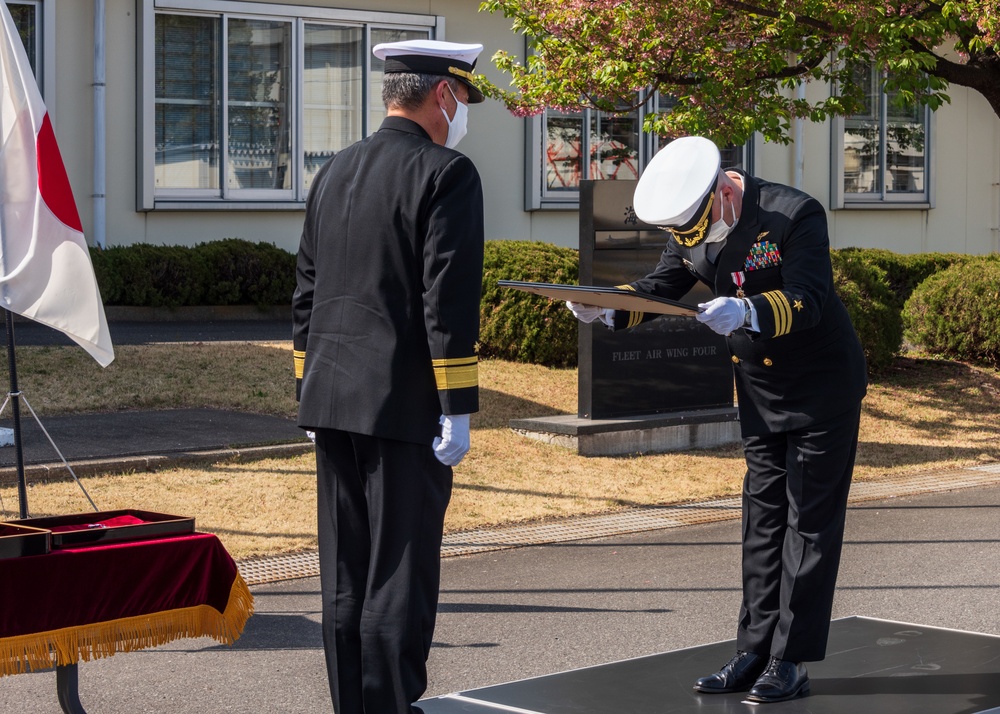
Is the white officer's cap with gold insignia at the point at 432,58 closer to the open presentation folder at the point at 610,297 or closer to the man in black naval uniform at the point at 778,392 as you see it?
the open presentation folder at the point at 610,297

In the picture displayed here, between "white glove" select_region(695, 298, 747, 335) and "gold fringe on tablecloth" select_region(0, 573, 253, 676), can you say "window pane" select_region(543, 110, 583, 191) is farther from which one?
"white glove" select_region(695, 298, 747, 335)

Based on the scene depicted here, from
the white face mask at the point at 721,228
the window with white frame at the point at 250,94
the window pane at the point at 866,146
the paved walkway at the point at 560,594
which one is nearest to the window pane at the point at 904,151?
the window pane at the point at 866,146

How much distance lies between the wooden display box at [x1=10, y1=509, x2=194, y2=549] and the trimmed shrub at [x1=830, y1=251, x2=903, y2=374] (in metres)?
9.96

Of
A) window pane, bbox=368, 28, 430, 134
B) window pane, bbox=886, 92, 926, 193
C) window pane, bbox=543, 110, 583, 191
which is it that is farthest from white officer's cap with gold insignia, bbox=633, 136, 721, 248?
window pane, bbox=886, 92, 926, 193

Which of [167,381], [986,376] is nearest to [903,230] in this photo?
Answer: [986,376]

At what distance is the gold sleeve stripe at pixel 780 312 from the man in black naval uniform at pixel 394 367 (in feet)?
3.18

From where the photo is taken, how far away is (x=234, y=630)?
471cm

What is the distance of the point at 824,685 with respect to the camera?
189 inches

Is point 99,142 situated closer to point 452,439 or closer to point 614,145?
point 614,145

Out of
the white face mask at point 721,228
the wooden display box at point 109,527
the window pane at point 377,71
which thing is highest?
the window pane at point 377,71

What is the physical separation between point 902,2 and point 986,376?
5.15 metres

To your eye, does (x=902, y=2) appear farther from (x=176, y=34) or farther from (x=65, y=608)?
(x=176, y=34)

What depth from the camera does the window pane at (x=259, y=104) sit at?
18.3 m

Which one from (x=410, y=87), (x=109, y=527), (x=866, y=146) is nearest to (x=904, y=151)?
(x=866, y=146)
